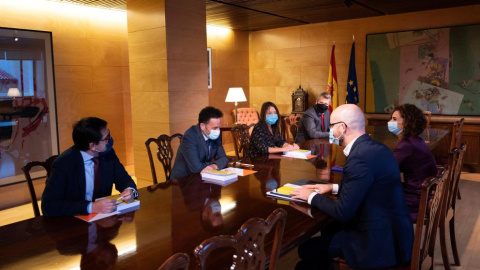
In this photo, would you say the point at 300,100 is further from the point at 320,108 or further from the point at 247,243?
the point at 247,243

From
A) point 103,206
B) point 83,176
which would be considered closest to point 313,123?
point 83,176

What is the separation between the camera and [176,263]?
92 centimetres

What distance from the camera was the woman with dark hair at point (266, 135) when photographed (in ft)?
12.4

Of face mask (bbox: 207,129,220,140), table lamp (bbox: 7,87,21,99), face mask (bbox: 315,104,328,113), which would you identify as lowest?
face mask (bbox: 207,129,220,140)

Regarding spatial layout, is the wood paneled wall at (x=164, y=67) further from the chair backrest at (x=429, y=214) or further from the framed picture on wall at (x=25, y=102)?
the chair backrest at (x=429, y=214)

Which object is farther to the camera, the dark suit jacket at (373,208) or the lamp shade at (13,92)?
the lamp shade at (13,92)

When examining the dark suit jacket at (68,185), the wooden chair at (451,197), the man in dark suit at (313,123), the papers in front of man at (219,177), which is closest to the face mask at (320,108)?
the man in dark suit at (313,123)

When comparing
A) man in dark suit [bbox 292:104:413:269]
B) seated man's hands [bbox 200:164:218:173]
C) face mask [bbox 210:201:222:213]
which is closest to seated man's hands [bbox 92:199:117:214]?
face mask [bbox 210:201:222:213]

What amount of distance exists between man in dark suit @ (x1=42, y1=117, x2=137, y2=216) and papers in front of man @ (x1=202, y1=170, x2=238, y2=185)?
1.72 feet

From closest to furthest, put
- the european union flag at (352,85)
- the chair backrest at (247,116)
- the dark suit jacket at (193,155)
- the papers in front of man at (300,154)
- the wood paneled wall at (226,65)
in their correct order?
the dark suit jacket at (193,155)
the papers in front of man at (300,154)
the european union flag at (352,85)
the wood paneled wall at (226,65)
the chair backrest at (247,116)

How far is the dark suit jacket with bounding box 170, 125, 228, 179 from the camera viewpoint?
3092 mm

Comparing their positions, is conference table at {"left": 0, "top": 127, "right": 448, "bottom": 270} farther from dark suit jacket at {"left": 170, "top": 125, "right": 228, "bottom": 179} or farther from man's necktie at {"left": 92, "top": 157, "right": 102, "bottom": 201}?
dark suit jacket at {"left": 170, "top": 125, "right": 228, "bottom": 179}

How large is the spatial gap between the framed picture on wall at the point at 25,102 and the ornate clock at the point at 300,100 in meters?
4.39

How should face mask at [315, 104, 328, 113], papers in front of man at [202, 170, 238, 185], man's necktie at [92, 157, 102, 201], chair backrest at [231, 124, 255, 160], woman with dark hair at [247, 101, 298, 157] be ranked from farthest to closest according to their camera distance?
→ 1. face mask at [315, 104, 328, 113]
2. chair backrest at [231, 124, 255, 160]
3. woman with dark hair at [247, 101, 298, 157]
4. papers in front of man at [202, 170, 238, 185]
5. man's necktie at [92, 157, 102, 201]
